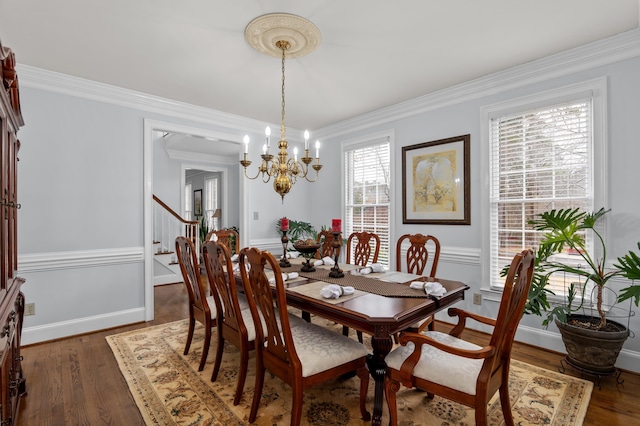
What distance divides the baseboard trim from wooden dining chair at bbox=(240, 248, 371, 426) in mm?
2430

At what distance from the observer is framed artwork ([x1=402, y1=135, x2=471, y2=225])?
3.44 meters

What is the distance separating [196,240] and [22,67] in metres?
3.74

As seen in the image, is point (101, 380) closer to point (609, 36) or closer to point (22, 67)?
point (22, 67)

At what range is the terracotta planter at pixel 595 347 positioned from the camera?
2254 millimetres

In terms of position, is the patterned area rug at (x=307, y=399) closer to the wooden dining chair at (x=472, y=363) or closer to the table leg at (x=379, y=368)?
the table leg at (x=379, y=368)

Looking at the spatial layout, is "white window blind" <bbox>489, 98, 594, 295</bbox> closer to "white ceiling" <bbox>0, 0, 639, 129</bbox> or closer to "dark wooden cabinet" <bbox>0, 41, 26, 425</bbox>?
"white ceiling" <bbox>0, 0, 639, 129</bbox>

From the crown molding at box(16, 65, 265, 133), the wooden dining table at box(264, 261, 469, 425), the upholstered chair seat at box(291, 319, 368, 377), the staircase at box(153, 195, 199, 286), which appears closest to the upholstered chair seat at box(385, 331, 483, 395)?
the wooden dining table at box(264, 261, 469, 425)

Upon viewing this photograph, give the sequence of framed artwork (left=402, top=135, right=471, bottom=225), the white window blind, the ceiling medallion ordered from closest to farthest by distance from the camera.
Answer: the ceiling medallion, the white window blind, framed artwork (left=402, top=135, right=471, bottom=225)

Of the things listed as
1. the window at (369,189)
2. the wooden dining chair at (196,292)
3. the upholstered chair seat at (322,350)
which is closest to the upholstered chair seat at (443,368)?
the upholstered chair seat at (322,350)

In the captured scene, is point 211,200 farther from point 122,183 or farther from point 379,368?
point 379,368

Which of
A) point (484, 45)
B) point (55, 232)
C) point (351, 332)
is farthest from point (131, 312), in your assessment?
point (484, 45)

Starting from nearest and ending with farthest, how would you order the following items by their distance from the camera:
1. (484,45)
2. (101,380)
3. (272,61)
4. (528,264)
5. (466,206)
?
(528,264) → (101,380) → (484,45) → (272,61) → (466,206)

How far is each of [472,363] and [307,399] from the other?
1.08 meters

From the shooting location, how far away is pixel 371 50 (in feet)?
8.74
